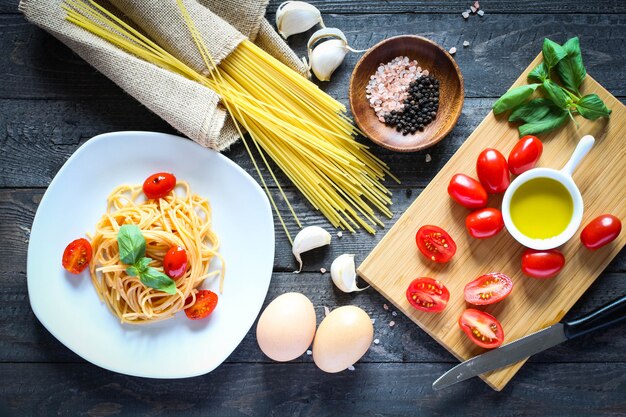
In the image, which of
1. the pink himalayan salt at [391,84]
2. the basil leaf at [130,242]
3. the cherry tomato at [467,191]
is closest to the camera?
the basil leaf at [130,242]

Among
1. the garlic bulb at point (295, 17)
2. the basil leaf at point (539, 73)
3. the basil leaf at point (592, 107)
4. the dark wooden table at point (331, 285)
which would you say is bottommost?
the dark wooden table at point (331, 285)

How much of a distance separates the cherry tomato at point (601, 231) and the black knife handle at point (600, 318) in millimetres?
202

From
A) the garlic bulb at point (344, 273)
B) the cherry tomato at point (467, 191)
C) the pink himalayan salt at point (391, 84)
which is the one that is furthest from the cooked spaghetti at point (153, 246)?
the cherry tomato at point (467, 191)

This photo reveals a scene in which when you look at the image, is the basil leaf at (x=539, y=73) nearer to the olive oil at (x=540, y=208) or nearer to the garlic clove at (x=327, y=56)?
the olive oil at (x=540, y=208)

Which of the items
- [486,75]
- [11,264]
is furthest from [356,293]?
[11,264]

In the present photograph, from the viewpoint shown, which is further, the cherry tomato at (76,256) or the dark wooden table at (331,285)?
the dark wooden table at (331,285)

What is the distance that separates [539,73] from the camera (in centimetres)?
193

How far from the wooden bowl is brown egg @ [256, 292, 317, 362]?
24.5 inches

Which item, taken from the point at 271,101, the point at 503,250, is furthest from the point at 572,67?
the point at 271,101

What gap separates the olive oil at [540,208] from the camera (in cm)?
187

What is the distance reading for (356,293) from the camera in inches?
81.2

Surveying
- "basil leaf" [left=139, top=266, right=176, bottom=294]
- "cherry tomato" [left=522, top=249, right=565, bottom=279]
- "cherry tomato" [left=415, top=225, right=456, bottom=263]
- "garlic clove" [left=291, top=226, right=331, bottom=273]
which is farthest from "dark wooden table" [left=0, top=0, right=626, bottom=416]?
"basil leaf" [left=139, top=266, right=176, bottom=294]

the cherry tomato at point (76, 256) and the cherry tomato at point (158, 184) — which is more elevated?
the cherry tomato at point (158, 184)

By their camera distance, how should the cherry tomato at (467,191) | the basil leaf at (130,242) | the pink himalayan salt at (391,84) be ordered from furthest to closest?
the pink himalayan salt at (391,84) < the cherry tomato at (467,191) < the basil leaf at (130,242)
